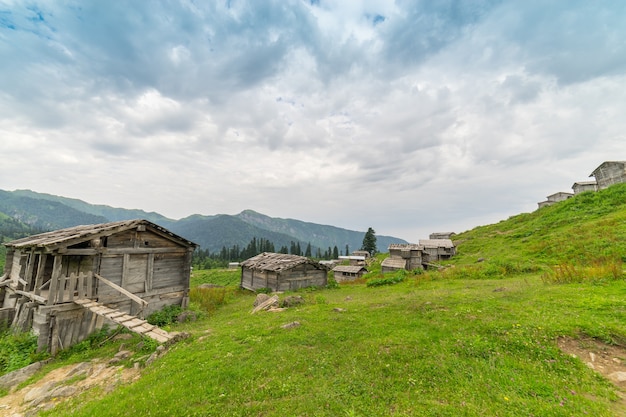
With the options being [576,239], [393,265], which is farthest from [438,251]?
[576,239]

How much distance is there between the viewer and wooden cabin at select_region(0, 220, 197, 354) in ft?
40.9

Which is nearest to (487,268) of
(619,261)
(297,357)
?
(619,261)

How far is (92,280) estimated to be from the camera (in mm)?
14344

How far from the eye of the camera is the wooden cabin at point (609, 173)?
135 ft

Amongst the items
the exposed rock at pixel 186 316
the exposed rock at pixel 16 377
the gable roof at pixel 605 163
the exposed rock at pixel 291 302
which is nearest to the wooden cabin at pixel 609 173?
the gable roof at pixel 605 163

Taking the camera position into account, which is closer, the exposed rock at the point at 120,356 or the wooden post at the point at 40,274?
the exposed rock at the point at 120,356

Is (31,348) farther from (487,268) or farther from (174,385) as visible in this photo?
(487,268)

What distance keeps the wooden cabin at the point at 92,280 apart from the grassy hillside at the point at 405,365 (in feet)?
12.5

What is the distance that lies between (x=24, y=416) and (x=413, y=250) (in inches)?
1642

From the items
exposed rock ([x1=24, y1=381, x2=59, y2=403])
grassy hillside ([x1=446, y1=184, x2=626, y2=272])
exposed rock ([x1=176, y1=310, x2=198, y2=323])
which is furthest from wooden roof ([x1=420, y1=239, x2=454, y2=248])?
exposed rock ([x1=24, y1=381, x2=59, y2=403])

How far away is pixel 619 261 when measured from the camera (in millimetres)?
17281

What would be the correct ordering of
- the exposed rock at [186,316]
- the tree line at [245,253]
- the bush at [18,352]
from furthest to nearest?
the tree line at [245,253] < the exposed rock at [186,316] < the bush at [18,352]

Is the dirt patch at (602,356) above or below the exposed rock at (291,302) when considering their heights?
above

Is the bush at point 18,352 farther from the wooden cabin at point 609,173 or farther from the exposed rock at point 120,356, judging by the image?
the wooden cabin at point 609,173
